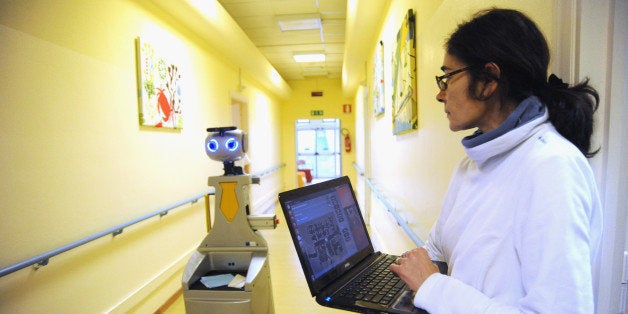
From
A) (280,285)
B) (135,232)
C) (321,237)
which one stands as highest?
(321,237)

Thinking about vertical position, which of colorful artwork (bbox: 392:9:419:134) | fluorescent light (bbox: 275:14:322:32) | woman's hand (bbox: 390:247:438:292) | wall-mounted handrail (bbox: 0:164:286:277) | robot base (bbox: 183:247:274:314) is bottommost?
robot base (bbox: 183:247:274:314)

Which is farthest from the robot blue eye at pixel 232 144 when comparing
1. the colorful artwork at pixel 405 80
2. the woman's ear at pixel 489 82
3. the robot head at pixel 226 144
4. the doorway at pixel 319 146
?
the doorway at pixel 319 146

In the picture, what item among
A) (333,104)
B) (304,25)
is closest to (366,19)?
(304,25)

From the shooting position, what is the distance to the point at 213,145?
2.01 metres

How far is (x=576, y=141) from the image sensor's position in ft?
2.22

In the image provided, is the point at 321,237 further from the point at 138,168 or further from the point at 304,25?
the point at 304,25

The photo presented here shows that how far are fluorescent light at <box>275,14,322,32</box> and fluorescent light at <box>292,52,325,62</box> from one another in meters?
1.30

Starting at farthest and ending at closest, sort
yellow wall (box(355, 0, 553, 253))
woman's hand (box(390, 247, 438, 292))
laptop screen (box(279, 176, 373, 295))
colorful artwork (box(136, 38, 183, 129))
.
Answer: colorful artwork (box(136, 38, 183, 129)), yellow wall (box(355, 0, 553, 253)), laptop screen (box(279, 176, 373, 295)), woman's hand (box(390, 247, 438, 292))

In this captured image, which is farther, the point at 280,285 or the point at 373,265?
the point at 280,285

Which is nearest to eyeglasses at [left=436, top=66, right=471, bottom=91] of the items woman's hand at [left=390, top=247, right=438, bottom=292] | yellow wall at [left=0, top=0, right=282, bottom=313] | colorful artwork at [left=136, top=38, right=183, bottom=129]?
A: woman's hand at [left=390, top=247, right=438, bottom=292]

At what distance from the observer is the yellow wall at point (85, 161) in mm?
1505

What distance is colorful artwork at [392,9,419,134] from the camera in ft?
6.21

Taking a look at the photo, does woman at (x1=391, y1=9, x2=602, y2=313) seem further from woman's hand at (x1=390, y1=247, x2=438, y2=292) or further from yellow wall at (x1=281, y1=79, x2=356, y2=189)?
yellow wall at (x1=281, y1=79, x2=356, y2=189)

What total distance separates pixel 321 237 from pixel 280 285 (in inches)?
89.8
